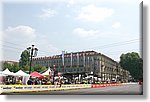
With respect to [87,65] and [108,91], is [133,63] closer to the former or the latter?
[108,91]

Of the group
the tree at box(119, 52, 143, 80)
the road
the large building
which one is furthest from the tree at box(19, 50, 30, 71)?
the tree at box(119, 52, 143, 80)

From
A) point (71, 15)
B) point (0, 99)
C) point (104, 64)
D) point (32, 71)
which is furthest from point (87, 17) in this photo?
point (0, 99)

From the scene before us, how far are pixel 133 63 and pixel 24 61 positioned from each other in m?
1.71

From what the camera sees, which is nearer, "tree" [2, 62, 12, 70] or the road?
the road

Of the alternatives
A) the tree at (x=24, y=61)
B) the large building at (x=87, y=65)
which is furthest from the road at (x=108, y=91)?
the tree at (x=24, y=61)

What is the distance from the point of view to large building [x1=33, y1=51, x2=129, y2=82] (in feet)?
21.3

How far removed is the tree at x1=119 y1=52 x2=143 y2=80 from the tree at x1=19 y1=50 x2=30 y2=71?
57.6 inches

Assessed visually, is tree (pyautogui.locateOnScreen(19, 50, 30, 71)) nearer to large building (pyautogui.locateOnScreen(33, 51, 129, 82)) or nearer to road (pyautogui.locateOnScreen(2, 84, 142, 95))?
large building (pyautogui.locateOnScreen(33, 51, 129, 82))

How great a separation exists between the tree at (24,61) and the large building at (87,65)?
0.13m

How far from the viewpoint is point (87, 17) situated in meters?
6.51

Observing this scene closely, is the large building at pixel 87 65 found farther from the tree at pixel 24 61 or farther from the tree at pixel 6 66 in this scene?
the tree at pixel 6 66

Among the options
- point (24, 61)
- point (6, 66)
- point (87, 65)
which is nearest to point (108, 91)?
point (87, 65)

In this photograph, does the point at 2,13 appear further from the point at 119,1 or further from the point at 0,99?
the point at 119,1

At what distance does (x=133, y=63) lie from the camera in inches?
252
